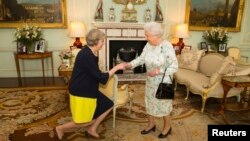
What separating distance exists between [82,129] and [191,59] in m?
3.00

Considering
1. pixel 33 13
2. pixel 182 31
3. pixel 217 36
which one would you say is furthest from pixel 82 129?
pixel 217 36

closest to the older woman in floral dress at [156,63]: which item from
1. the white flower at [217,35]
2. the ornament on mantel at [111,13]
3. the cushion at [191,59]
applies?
the cushion at [191,59]

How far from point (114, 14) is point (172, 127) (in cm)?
365

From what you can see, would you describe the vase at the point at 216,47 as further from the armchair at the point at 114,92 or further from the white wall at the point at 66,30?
the armchair at the point at 114,92

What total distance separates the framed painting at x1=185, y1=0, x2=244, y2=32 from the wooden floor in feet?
12.7

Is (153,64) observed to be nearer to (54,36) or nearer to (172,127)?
(172,127)

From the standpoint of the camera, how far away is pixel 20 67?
625cm

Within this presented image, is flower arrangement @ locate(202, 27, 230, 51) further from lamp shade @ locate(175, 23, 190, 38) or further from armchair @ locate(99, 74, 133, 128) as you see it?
armchair @ locate(99, 74, 133, 128)

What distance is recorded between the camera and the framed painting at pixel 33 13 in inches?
228

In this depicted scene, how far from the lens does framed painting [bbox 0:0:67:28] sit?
5781mm

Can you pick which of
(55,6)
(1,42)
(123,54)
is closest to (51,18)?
(55,6)

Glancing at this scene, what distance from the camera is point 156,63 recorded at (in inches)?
120

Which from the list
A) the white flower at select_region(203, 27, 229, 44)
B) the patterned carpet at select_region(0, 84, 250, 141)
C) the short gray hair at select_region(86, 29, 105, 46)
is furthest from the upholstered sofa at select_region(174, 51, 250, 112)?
the short gray hair at select_region(86, 29, 105, 46)

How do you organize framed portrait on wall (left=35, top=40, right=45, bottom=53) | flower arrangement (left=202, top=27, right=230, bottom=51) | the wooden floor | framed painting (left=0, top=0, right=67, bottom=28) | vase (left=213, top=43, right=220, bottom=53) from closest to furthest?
the wooden floor, framed painting (left=0, top=0, right=67, bottom=28), framed portrait on wall (left=35, top=40, right=45, bottom=53), flower arrangement (left=202, top=27, right=230, bottom=51), vase (left=213, top=43, right=220, bottom=53)
